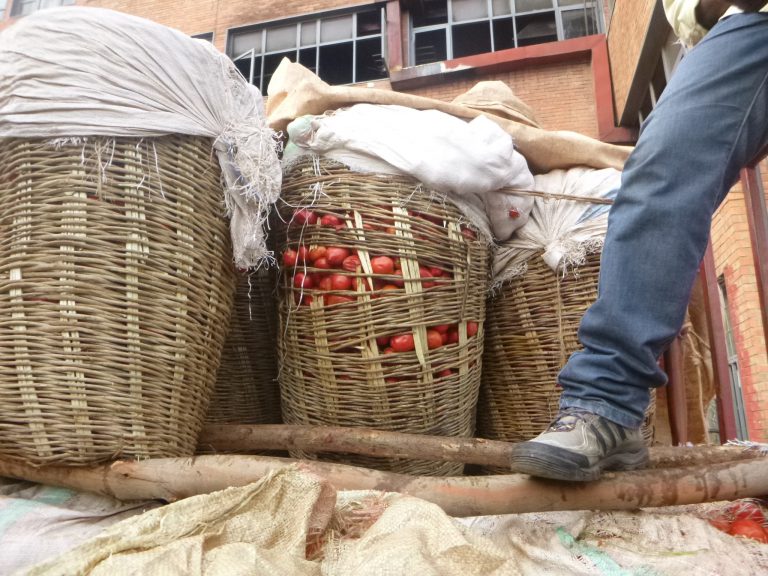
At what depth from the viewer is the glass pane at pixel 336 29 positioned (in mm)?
8660

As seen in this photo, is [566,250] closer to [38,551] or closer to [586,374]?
[586,374]

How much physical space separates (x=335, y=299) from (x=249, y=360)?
52 centimetres

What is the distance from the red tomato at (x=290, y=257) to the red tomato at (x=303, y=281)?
0.12ft

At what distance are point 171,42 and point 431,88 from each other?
673 centimetres

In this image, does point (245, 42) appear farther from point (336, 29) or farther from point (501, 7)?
point (501, 7)

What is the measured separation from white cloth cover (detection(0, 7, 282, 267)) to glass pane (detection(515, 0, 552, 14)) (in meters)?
7.84

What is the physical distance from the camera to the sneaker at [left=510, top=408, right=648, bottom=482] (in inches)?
40.1

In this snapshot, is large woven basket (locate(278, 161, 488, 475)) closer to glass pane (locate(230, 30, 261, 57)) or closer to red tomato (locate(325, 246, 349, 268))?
red tomato (locate(325, 246, 349, 268))

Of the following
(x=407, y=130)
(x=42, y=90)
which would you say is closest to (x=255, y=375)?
(x=407, y=130)

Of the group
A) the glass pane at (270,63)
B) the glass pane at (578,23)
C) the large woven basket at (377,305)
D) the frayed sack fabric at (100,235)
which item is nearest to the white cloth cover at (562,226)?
the large woven basket at (377,305)

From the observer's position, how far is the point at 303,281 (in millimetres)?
1511

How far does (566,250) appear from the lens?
1.72 metres

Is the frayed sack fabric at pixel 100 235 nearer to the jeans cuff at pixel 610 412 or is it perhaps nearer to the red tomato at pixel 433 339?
the red tomato at pixel 433 339

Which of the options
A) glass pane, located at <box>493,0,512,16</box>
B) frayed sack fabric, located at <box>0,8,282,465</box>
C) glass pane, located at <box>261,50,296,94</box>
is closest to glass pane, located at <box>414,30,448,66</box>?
glass pane, located at <box>493,0,512,16</box>
